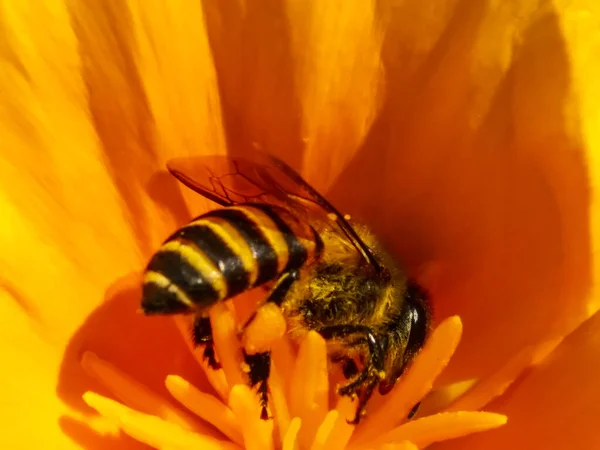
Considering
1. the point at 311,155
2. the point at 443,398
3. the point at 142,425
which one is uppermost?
the point at 311,155

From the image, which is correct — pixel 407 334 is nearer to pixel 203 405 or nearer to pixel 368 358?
pixel 368 358

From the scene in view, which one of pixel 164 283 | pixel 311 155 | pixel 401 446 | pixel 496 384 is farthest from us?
pixel 311 155

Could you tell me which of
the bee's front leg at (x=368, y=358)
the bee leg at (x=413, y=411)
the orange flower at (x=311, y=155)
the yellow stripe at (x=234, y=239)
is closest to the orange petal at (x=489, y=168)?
the orange flower at (x=311, y=155)

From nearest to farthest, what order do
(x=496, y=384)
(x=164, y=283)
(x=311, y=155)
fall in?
(x=164, y=283), (x=496, y=384), (x=311, y=155)

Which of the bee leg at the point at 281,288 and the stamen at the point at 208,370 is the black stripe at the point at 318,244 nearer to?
the bee leg at the point at 281,288

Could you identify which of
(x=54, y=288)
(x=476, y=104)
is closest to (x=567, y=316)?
(x=476, y=104)

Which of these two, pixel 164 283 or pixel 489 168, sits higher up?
pixel 164 283

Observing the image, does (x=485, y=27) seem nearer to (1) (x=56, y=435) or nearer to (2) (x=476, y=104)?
(2) (x=476, y=104)

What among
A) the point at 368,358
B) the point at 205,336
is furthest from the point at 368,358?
the point at 205,336
